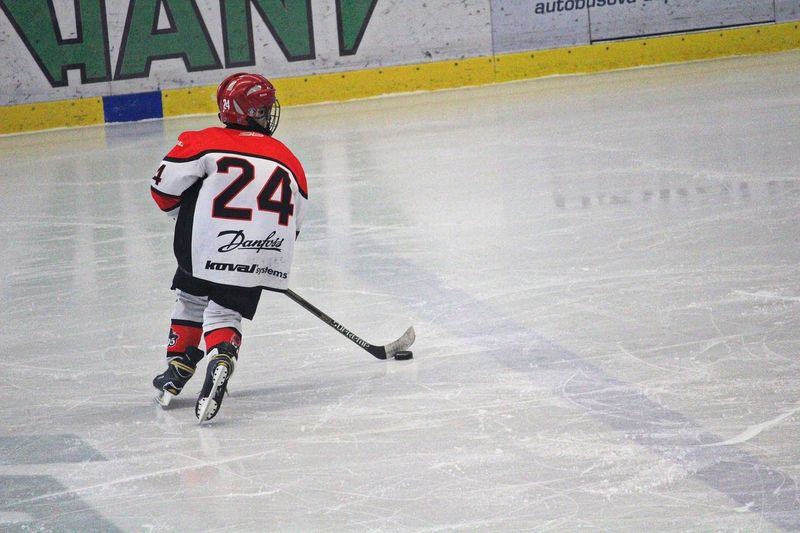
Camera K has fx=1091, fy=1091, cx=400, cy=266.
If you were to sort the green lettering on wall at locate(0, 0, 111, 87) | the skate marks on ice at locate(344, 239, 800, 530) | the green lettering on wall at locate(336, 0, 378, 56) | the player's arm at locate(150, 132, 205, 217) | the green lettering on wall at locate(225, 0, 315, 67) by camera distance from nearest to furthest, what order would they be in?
1. the skate marks on ice at locate(344, 239, 800, 530)
2. the player's arm at locate(150, 132, 205, 217)
3. the green lettering on wall at locate(0, 0, 111, 87)
4. the green lettering on wall at locate(225, 0, 315, 67)
5. the green lettering on wall at locate(336, 0, 378, 56)

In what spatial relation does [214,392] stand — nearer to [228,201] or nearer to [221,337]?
[221,337]

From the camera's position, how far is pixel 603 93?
10.9 meters

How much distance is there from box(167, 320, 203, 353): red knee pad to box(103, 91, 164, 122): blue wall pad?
34.9ft

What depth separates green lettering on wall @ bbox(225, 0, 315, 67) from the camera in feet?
44.3

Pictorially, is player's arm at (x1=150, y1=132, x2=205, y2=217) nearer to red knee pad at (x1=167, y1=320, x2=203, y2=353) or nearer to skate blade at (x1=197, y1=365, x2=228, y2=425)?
red knee pad at (x1=167, y1=320, x2=203, y2=353)

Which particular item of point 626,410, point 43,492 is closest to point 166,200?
point 43,492

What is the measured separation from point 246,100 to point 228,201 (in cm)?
30

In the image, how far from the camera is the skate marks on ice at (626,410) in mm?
2219

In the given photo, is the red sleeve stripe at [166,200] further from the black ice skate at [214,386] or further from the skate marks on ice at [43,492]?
the skate marks on ice at [43,492]

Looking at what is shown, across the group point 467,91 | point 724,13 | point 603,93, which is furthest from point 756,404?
point 724,13

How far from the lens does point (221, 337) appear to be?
9.86ft

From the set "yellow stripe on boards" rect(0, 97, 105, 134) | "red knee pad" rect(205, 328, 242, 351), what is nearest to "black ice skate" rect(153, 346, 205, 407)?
"red knee pad" rect(205, 328, 242, 351)

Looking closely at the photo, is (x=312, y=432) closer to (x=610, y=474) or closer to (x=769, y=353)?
(x=610, y=474)

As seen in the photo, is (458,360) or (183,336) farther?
(458,360)
